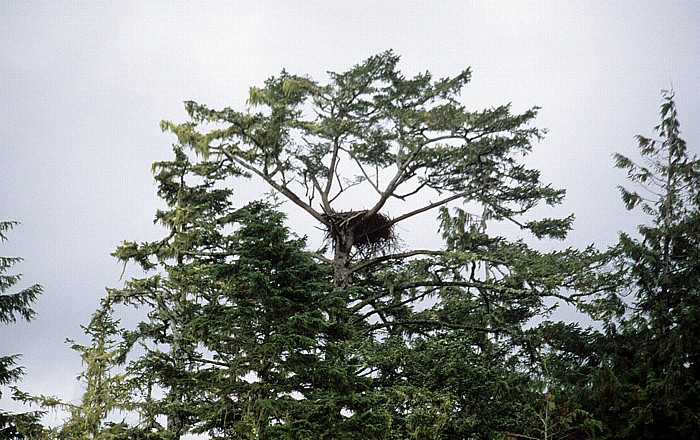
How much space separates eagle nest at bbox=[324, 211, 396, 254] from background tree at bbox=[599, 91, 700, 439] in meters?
5.94

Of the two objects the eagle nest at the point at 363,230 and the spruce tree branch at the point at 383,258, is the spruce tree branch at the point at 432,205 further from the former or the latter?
the spruce tree branch at the point at 383,258

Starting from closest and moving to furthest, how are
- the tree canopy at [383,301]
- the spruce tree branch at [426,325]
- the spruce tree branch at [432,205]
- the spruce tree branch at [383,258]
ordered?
the tree canopy at [383,301] < the spruce tree branch at [426,325] < the spruce tree branch at [383,258] < the spruce tree branch at [432,205]

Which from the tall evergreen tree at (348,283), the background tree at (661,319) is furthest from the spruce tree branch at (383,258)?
the background tree at (661,319)

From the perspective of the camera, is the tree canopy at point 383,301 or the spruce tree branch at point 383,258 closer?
the tree canopy at point 383,301

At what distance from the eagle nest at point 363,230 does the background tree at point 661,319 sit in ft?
19.5

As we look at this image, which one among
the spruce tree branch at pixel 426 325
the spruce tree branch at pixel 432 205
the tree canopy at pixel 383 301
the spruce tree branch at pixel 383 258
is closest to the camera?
the tree canopy at pixel 383 301

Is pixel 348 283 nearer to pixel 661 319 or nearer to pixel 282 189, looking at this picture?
pixel 282 189

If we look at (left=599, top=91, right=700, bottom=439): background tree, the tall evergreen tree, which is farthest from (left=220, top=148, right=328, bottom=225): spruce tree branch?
(left=599, top=91, right=700, bottom=439): background tree

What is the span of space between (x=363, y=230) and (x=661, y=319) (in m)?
7.47

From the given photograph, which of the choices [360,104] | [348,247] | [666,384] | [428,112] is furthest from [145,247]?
[666,384]

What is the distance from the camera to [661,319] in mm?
12117

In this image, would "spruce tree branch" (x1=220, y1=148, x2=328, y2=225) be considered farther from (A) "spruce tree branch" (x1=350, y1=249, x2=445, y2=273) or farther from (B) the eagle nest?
(A) "spruce tree branch" (x1=350, y1=249, x2=445, y2=273)

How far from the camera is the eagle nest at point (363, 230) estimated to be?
16.4 meters

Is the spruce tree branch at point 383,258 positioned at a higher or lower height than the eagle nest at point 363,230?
lower
